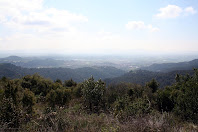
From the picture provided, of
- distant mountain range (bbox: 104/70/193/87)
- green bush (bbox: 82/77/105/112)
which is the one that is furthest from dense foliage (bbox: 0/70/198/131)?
distant mountain range (bbox: 104/70/193/87)

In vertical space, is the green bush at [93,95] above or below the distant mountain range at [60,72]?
above

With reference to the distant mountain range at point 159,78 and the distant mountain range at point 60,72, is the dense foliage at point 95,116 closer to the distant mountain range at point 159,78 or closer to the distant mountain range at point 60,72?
the distant mountain range at point 159,78

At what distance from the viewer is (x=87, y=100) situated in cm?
778

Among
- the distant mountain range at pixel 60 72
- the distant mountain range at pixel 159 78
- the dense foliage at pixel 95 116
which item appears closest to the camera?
the dense foliage at pixel 95 116

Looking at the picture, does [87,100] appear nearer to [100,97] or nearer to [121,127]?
[100,97]

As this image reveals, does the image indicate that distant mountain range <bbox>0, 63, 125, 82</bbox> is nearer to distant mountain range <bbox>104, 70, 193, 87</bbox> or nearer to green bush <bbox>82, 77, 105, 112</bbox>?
distant mountain range <bbox>104, 70, 193, 87</bbox>

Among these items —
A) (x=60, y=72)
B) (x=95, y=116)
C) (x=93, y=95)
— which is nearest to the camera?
(x=95, y=116)

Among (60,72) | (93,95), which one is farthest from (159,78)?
(60,72)

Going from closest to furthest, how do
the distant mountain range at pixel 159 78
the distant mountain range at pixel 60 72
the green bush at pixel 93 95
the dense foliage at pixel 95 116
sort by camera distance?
the dense foliage at pixel 95 116 < the green bush at pixel 93 95 < the distant mountain range at pixel 159 78 < the distant mountain range at pixel 60 72

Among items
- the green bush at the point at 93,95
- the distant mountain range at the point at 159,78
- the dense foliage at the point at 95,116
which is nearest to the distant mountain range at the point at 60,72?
the distant mountain range at the point at 159,78

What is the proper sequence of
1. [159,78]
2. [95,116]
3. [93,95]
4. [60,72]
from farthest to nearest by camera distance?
[60,72], [159,78], [93,95], [95,116]

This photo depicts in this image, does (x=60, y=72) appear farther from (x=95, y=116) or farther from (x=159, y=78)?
(x=95, y=116)

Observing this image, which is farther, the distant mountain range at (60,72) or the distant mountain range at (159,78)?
the distant mountain range at (60,72)

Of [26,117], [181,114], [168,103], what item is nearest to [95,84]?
[26,117]
